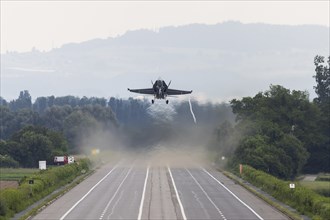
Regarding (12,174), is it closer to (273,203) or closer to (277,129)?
(277,129)

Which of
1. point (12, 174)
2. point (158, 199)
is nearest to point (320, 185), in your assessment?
point (158, 199)

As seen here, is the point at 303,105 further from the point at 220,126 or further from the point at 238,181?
the point at 238,181

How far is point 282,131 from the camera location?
13662cm

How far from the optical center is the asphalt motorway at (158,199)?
2347 inches

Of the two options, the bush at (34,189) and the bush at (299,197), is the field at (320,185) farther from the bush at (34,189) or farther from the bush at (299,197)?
the bush at (34,189)

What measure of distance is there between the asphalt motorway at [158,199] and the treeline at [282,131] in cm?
1430

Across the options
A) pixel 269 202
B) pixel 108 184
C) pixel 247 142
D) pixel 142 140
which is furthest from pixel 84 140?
pixel 269 202

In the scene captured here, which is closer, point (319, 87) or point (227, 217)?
point (227, 217)

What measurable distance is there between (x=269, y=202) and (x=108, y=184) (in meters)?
27.3

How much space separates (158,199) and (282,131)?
229ft

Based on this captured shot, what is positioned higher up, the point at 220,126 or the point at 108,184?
the point at 220,126

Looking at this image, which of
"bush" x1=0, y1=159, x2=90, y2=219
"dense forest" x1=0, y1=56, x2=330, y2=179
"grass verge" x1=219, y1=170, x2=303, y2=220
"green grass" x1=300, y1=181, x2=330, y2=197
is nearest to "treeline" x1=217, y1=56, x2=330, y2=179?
"dense forest" x1=0, y1=56, x2=330, y2=179

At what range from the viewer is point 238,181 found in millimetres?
94500

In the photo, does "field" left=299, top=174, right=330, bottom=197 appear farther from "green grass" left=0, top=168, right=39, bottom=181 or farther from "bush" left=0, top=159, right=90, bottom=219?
"green grass" left=0, top=168, right=39, bottom=181
